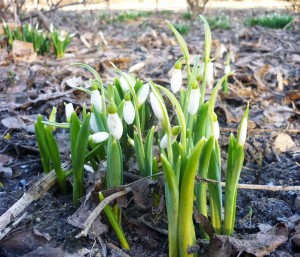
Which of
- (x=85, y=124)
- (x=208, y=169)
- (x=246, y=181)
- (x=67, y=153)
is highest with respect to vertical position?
(x=85, y=124)

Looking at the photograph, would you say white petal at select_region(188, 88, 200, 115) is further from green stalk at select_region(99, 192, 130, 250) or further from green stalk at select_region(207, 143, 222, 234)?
green stalk at select_region(99, 192, 130, 250)

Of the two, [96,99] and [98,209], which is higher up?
[96,99]

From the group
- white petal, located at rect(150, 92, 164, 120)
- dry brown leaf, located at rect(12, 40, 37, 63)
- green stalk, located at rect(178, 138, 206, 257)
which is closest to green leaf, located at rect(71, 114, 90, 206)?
white petal, located at rect(150, 92, 164, 120)

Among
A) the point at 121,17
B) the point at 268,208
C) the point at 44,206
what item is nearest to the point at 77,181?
the point at 44,206

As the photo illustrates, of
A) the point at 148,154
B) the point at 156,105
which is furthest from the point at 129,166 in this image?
the point at 156,105

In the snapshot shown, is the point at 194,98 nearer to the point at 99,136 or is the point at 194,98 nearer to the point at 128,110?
the point at 128,110

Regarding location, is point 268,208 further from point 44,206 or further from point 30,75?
point 30,75

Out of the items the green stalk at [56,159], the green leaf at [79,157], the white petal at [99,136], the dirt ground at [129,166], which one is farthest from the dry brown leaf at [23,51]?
the white petal at [99,136]
